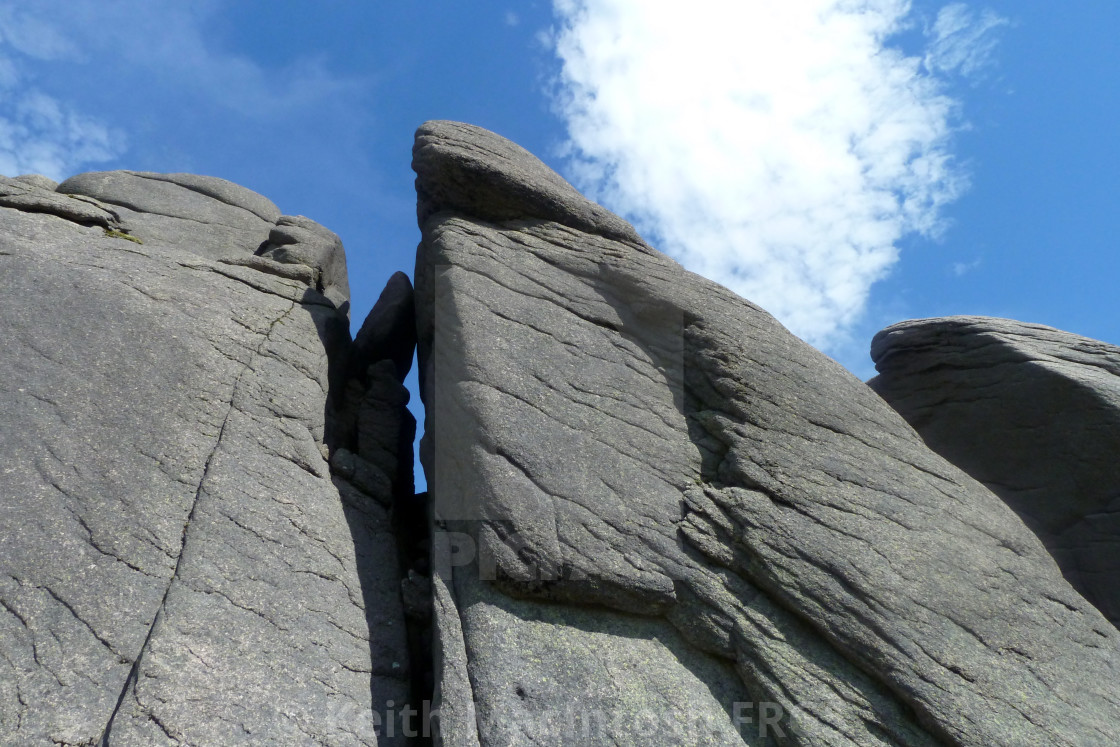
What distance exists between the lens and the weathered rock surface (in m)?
14.5

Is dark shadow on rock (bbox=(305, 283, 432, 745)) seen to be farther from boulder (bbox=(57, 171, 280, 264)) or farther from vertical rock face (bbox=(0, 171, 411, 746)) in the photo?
boulder (bbox=(57, 171, 280, 264))

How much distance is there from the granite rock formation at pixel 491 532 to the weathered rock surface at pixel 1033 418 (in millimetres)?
543

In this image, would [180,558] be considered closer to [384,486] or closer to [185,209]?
[384,486]

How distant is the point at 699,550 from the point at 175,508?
6.27 metres

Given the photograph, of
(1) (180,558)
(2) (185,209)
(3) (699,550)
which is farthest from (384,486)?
(2) (185,209)

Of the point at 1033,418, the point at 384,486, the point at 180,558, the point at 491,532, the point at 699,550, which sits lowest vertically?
the point at 180,558

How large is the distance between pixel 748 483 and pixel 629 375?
8.35 ft

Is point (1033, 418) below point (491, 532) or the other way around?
the other way around

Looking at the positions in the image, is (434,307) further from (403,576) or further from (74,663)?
(74,663)

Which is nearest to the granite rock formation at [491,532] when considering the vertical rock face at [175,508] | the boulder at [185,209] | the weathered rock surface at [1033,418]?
the vertical rock face at [175,508]

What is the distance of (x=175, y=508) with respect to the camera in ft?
32.1

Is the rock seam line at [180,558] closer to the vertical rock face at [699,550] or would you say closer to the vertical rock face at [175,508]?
the vertical rock face at [175,508]

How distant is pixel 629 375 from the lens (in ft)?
41.9

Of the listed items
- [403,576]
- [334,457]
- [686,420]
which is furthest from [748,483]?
[334,457]
